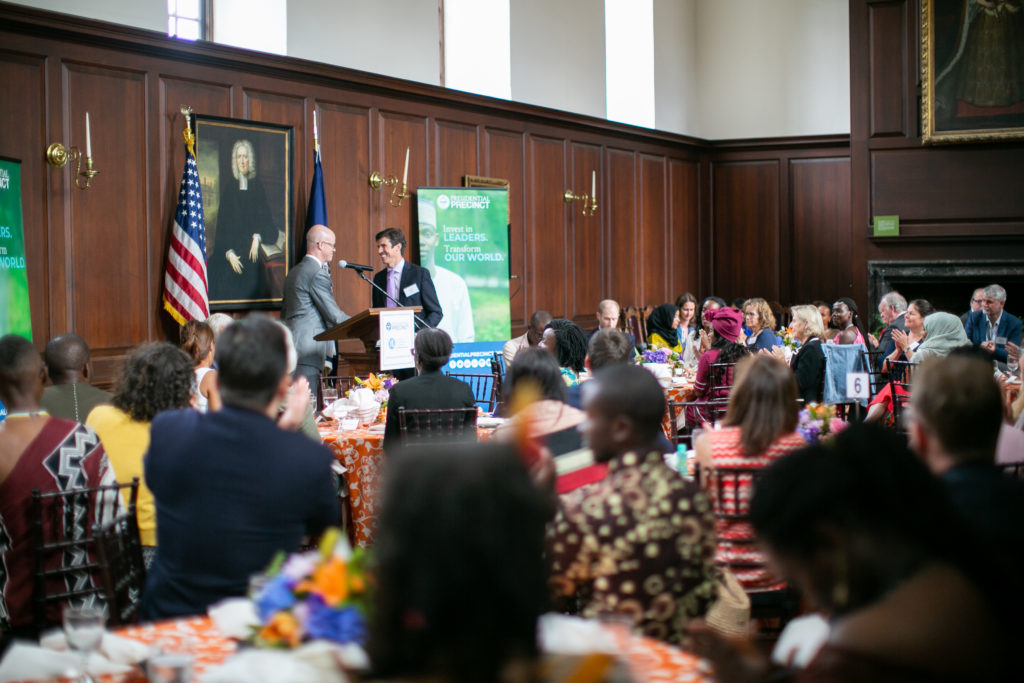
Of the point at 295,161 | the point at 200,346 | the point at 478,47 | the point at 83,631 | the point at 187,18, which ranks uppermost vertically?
the point at 478,47

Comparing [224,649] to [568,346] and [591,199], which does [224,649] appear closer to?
[568,346]

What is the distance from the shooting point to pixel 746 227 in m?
14.5

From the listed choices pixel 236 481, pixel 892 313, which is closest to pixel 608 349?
pixel 236 481

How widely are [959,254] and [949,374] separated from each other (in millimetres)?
11291

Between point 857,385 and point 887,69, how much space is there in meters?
8.80

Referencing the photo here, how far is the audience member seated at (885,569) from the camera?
4.66 feet

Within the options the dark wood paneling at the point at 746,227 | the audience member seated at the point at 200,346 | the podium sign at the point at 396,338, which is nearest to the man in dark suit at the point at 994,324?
the dark wood paneling at the point at 746,227

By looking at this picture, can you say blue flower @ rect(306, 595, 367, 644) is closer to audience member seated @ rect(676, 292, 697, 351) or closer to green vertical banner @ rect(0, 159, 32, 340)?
green vertical banner @ rect(0, 159, 32, 340)

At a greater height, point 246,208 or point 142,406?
point 246,208

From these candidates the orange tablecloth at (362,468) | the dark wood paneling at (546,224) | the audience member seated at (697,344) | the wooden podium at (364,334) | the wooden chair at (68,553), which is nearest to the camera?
the wooden chair at (68,553)

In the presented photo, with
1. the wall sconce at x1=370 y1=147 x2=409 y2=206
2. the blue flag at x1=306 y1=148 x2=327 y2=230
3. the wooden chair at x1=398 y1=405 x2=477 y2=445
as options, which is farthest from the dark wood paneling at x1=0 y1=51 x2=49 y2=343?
the wooden chair at x1=398 y1=405 x2=477 y2=445

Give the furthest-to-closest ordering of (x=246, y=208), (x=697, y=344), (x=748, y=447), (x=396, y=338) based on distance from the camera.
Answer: (x=697, y=344), (x=246, y=208), (x=396, y=338), (x=748, y=447)

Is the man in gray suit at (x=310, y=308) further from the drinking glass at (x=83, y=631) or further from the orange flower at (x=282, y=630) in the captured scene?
the orange flower at (x=282, y=630)

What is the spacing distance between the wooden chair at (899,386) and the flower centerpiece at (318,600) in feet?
15.6
